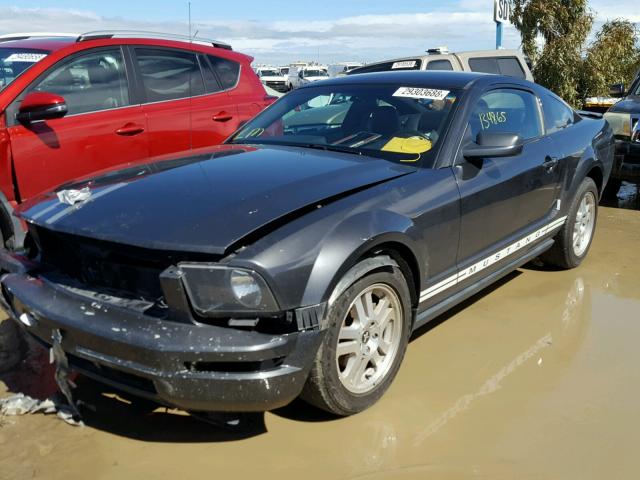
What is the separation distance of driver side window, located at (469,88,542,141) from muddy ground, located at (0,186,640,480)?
51.4 inches

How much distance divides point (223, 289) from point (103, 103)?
308 centimetres

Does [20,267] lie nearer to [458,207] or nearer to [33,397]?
[33,397]

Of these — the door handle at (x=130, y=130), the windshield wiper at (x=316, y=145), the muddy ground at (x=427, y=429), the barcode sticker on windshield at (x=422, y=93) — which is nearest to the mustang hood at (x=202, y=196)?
the windshield wiper at (x=316, y=145)

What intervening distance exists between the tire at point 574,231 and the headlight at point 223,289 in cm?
316

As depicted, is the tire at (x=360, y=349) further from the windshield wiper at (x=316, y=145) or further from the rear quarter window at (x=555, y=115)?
the rear quarter window at (x=555, y=115)

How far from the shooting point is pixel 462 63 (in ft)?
32.8

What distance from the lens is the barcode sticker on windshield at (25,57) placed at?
15.6ft

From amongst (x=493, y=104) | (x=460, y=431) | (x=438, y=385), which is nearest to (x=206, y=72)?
(x=493, y=104)

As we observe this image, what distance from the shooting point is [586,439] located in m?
2.84

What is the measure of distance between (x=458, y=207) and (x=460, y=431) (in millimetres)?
1173

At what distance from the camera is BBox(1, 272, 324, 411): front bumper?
2.40 m

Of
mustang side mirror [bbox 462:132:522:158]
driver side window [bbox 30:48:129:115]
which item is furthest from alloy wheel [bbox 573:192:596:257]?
driver side window [bbox 30:48:129:115]

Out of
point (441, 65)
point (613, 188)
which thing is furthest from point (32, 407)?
point (441, 65)

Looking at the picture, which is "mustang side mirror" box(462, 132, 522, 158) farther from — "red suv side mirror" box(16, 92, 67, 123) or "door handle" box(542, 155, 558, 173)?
"red suv side mirror" box(16, 92, 67, 123)
